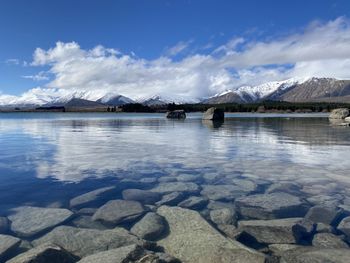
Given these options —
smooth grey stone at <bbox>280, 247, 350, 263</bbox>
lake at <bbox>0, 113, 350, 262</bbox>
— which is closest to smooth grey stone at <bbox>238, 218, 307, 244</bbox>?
smooth grey stone at <bbox>280, 247, 350, 263</bbox>

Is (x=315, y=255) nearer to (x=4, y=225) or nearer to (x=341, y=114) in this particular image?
(x=4, y=225)

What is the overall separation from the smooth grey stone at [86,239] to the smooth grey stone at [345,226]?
5488 millimetres

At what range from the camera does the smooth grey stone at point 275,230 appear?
9297 mm

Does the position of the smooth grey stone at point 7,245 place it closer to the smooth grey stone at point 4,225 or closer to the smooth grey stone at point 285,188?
the smooth grey stone at point 4,225

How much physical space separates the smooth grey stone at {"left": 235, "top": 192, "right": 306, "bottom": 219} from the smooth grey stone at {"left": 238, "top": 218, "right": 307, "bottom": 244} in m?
0.87

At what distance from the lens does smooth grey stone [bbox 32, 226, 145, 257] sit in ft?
28.3

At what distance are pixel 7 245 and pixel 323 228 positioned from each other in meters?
8.36

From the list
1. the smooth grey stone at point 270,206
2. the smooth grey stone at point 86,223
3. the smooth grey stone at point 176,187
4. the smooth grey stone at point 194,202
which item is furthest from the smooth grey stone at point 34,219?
the smooth grey stone at point 270,206

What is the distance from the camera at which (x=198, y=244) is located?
8844 mm

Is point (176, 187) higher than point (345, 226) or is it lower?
higher

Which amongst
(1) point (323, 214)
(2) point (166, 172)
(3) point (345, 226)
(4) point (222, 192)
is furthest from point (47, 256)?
(2) point (166, 172)

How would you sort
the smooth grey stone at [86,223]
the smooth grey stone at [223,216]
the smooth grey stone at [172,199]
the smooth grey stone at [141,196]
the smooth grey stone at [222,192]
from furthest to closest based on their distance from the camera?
the smooth grey stone at [222,192]
the smooth grey stone at [141,196]
the smooth grey stone at [172,199]
the smooth grey stone at [223,216]
the smooth grey stone at [86,223]

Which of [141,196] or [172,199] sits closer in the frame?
[172,199]

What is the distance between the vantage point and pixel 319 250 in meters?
8.45
